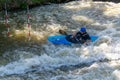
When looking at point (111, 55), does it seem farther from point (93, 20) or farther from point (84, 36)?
point (93, 20)

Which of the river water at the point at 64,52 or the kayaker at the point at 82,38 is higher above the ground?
the kayaker at the point at 82,38

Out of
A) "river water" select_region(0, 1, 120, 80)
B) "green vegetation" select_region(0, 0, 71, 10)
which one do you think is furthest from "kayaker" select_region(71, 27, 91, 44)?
"green vegetation" select_region(0, 0, 71, 10)

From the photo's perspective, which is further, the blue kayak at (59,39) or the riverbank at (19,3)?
the riverbank at (19,3)

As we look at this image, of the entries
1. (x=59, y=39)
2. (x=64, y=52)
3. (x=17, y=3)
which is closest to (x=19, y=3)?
(x=17, y=3)

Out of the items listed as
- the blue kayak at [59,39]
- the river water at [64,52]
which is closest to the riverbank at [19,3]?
the river water at [64,52]

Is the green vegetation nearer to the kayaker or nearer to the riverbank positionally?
the riverbank

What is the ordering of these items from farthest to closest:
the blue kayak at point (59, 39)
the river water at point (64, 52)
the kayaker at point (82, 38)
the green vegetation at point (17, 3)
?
the green vegetation at point (17, 3), the blue kayak at point (59, 39), the kayaker at point (82, 38), the river water at point (64, 52)

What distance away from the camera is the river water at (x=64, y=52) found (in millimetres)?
11688

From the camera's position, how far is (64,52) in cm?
1336

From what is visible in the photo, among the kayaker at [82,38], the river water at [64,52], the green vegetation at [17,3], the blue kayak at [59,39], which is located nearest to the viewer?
the river water at [64,52]

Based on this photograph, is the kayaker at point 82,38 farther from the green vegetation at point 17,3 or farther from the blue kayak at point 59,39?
the green vegetation at point 17,3

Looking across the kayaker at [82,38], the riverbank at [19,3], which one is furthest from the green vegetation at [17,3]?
the kayaker at [82,38]

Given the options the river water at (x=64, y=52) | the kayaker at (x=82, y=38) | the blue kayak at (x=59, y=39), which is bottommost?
the river water at (x=64, y=52)

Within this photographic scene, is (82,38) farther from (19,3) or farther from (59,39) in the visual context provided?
(19,3)
